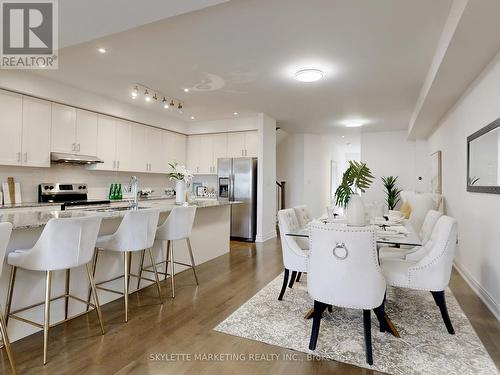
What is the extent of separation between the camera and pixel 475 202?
3.30m

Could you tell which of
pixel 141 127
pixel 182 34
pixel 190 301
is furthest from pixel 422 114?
pixel 141 127

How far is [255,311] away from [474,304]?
2177 millimetres

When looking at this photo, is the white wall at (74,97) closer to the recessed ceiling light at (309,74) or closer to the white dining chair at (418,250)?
the recessed ceiling light at (309,74)

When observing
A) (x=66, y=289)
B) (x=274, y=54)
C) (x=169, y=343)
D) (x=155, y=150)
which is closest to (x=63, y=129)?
(x=155, y=150)

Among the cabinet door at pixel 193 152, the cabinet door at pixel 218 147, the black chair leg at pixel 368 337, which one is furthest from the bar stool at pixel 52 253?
the cabinet door at pixel 193 152

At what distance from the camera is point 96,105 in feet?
16.0

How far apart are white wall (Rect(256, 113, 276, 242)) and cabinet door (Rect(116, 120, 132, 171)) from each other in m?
2.50

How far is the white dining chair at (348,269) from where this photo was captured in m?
1.87

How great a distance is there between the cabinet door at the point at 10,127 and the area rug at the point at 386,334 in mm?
3571

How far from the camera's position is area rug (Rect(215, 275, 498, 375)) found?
6.29 ft

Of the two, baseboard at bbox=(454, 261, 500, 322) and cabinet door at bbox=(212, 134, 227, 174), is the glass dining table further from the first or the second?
cabinet door at bbox=(212, 134, 227, 174)

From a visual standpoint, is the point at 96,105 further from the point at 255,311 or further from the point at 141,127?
the point at 255,311

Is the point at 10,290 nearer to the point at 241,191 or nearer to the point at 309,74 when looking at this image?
the point at 309,74

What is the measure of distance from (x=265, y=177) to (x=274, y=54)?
10.1 ft
